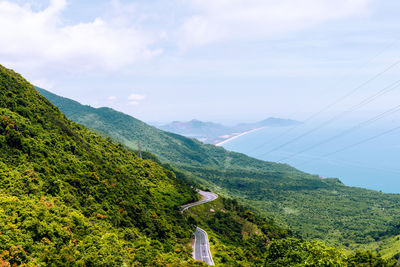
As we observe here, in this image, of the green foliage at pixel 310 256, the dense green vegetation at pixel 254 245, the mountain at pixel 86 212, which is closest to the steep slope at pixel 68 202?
the mountain at pixel 86 212

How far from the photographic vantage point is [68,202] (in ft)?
96.1

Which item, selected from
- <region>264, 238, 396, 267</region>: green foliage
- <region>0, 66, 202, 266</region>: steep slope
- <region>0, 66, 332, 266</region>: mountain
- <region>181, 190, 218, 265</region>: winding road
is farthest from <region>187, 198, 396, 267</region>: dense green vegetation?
<region>0, 66, 202, 266</region>: steep slope

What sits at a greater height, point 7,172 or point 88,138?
point 88,138

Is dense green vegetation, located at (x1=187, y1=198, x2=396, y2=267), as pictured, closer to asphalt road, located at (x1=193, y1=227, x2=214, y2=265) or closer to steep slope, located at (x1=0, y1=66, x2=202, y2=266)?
asphalt road, located at (x1=193, y1=227, x2=214, y2=265)

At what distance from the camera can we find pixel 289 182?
6575 inches

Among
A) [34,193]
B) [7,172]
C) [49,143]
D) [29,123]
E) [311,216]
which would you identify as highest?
[29,123]

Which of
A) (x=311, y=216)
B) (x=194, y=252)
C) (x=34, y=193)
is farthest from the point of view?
(x=311, y=216)

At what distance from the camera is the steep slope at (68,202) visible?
65.3 ft

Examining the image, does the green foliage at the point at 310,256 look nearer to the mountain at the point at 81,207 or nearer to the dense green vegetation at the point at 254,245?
the dense green vegetation at the point at 254,245

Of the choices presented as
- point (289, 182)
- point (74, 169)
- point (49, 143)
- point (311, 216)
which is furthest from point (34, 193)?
point (289, 182)

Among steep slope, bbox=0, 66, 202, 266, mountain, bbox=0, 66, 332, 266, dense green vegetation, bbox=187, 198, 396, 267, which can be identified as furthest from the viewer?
dense green vegetation, bbox=187, 198, 396, 267

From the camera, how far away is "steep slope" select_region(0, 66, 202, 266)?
19891 millimetres

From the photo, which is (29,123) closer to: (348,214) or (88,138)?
(88,138)

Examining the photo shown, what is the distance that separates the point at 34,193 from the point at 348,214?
13602 centimetres
